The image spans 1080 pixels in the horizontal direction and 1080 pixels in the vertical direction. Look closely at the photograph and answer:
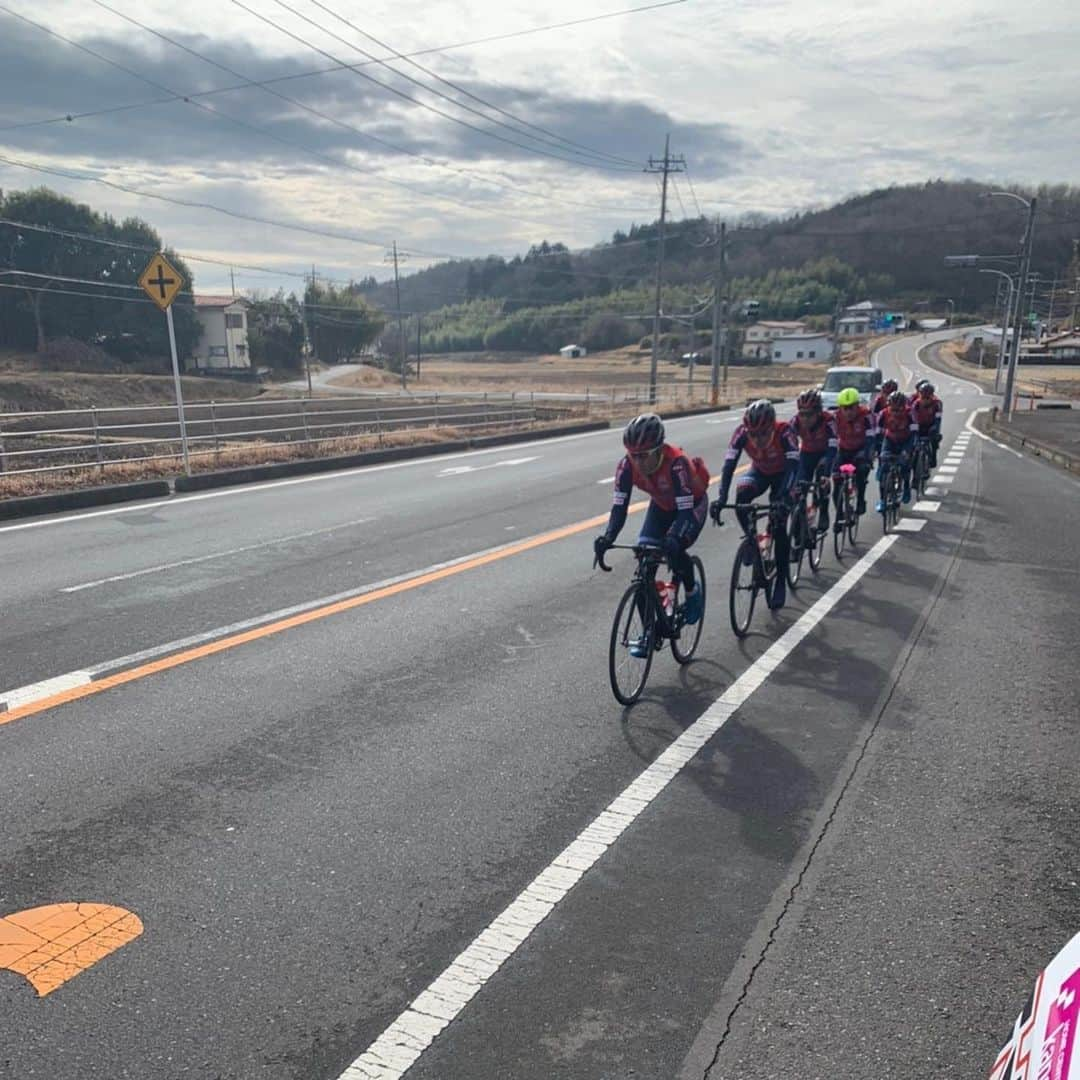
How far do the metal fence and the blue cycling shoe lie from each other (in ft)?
28.6

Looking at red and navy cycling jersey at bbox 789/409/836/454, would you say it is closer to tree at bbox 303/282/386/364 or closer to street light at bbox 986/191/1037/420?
street light at bbox 986/191/1037/420

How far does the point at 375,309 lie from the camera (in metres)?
124

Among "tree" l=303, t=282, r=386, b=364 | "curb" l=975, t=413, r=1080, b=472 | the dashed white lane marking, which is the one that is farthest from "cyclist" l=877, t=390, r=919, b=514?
"tree" l=303, t=282, r=386, b=364

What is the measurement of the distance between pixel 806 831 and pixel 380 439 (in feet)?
61.8

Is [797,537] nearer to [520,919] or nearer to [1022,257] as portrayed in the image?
[520,919]

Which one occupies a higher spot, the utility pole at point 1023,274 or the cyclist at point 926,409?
the utility pole at point 1023,274

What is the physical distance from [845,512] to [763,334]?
16381 centimetres

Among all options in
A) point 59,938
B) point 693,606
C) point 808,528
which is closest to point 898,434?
point 808,528

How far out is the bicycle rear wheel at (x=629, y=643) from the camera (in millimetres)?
5629

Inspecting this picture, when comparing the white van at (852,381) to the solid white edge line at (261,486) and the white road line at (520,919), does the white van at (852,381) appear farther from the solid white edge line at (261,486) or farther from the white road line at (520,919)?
the white road line at (520,919)

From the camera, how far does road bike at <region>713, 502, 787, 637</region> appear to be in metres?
7.16

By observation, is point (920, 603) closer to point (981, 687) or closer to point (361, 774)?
point (981, 687)

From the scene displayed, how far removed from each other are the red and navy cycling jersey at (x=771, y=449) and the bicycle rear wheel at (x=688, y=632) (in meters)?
1.31

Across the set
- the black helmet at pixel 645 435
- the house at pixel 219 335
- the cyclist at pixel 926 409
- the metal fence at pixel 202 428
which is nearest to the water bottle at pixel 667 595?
the black helmet at pixel 645 435
